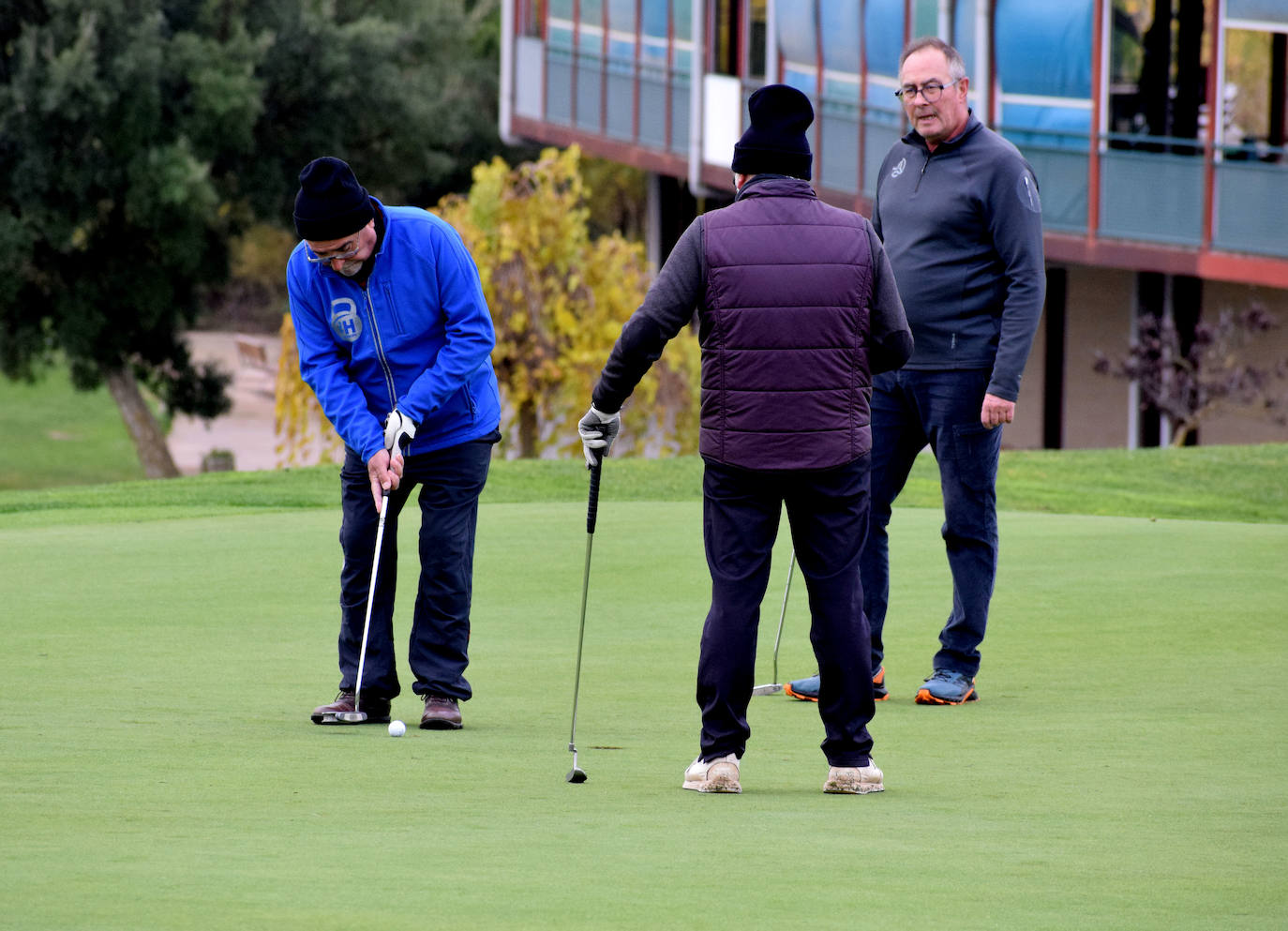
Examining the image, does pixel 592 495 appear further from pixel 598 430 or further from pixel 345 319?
pixel 345 319

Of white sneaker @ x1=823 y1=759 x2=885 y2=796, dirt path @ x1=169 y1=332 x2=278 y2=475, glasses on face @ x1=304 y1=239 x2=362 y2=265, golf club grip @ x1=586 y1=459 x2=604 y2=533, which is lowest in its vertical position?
dirt path @ x1=169 y1=332 x2=278 y2=475

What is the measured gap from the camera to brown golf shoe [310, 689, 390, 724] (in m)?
6.08

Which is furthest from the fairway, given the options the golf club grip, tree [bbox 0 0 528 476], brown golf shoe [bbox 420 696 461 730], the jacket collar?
tree [bbox 0 0 528 476]

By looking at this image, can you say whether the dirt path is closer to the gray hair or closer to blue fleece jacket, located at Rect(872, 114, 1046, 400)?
blue fleece jacket, located at Rect(872, 114, 1046, 400)

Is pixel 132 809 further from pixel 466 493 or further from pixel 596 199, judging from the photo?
pixel 596 199

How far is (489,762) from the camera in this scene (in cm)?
547

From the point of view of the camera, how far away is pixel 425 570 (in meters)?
6.37

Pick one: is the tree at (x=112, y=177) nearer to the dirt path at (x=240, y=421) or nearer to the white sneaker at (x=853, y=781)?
the dirt path at (x=240, y=421)

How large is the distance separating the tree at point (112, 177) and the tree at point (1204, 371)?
46.6 ft

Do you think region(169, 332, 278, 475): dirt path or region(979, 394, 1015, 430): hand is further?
region(169, 332, 278, 475): dirt path

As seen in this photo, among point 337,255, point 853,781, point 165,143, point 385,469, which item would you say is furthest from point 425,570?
point 165,143

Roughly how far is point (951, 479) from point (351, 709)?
7.00 ft

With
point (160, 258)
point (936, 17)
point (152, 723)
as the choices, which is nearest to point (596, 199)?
point (160, 258)

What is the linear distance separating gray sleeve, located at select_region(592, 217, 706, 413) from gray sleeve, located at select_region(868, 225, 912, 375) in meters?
0.45
